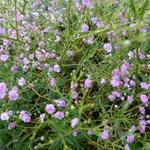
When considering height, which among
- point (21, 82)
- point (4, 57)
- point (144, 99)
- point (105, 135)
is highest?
point (4, 57)

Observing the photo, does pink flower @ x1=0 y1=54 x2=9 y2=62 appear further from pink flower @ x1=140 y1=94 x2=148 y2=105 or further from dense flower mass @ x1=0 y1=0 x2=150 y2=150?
pink flower @ x1=140 y1=94 x2=148 y2=105

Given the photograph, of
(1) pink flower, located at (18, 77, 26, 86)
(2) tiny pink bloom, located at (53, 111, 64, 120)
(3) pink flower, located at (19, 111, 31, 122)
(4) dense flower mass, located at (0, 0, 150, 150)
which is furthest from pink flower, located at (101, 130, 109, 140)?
(1) pink flower, located at (18, 77, 26, 86)

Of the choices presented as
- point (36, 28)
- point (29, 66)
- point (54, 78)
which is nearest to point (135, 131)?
point (54, 78)

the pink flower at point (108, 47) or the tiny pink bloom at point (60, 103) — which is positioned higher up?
the pink flower at point (108, 47)

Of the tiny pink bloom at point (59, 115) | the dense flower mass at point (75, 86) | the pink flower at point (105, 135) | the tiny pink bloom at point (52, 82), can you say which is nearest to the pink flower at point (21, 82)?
the dense flower mass at point (75, 86)

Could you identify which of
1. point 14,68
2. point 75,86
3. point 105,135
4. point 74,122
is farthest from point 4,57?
point 105,135

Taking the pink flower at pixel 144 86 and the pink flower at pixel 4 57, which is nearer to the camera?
the pink flower at pixel 144 86

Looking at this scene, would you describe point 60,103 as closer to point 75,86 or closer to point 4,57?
point 75,86

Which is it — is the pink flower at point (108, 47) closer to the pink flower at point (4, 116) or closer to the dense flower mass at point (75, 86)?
the dense flower mass at point (75, 86)

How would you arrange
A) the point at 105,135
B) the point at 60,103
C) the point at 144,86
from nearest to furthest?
the point at 105,135
the point at 60,103
the point at 144,86

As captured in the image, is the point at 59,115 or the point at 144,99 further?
the point at 144,99
